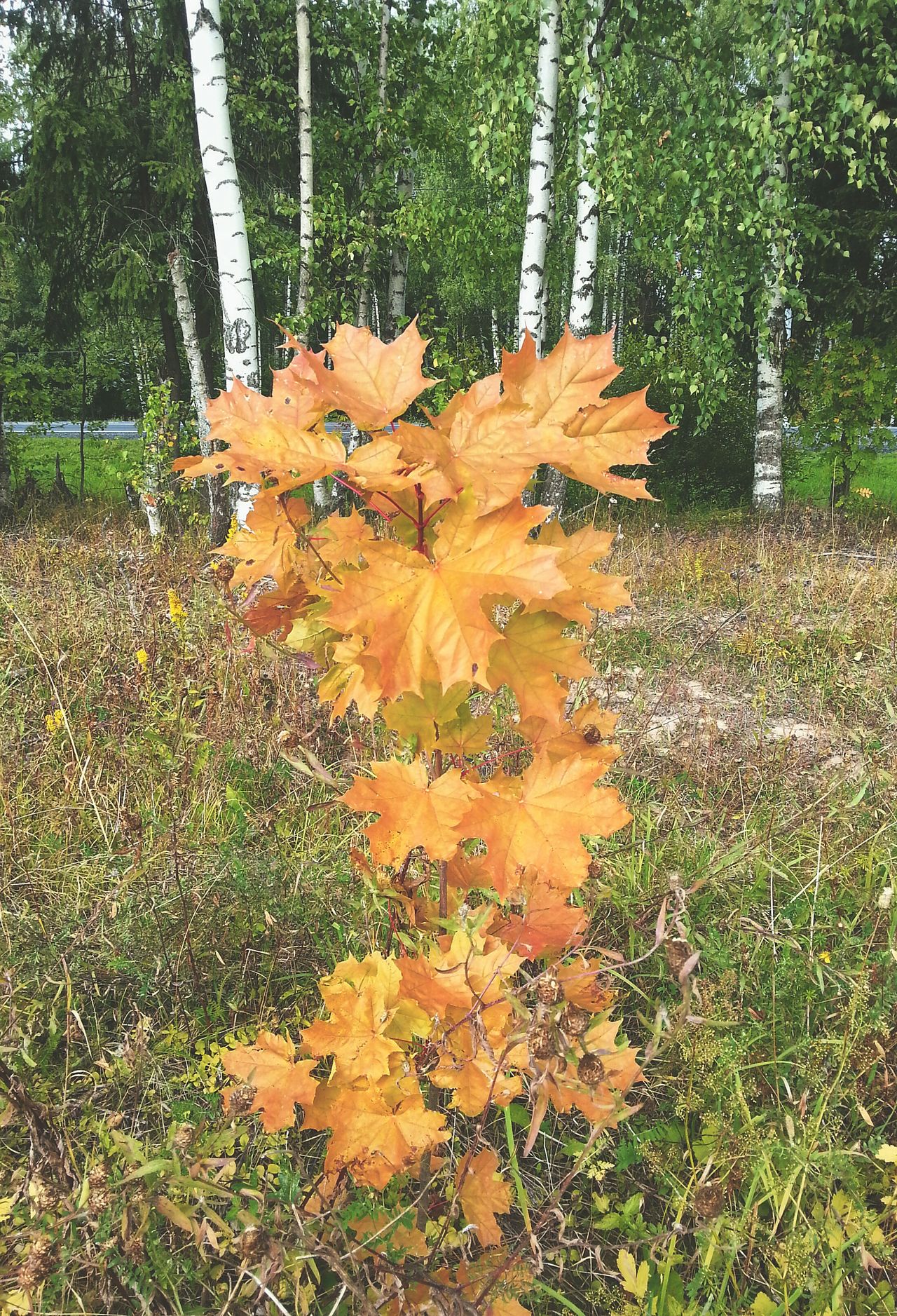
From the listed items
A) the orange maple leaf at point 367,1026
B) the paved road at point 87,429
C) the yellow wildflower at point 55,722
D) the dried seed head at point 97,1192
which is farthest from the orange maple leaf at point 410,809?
the paved road at point 87,429

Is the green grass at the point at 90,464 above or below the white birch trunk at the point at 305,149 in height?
below

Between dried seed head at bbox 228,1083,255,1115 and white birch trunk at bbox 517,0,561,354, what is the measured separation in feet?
15.0

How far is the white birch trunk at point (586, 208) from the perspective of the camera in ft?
15.4

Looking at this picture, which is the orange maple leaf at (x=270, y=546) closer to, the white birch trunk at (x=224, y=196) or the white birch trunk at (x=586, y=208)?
the white birch trunk at (x=224, y=196)

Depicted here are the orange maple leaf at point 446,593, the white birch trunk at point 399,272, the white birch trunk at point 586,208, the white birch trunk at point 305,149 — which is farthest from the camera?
the white birch trunk at point 399,272

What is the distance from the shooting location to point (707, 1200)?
100 centimetres

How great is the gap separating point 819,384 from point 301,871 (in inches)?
269

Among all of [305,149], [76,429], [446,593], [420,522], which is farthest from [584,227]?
[76,429]

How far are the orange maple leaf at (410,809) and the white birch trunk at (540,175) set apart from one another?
4392mm

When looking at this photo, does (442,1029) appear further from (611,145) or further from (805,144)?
(805,144)

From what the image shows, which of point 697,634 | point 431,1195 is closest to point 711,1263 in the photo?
point 431,1195

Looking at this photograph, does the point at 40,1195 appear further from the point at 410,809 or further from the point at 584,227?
the point at 584,227

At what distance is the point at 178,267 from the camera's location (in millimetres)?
6203

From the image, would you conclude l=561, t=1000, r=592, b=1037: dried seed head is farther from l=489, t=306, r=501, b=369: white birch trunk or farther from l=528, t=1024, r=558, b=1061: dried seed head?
l=489, t=306, r=501, b=369: white birch trunk
